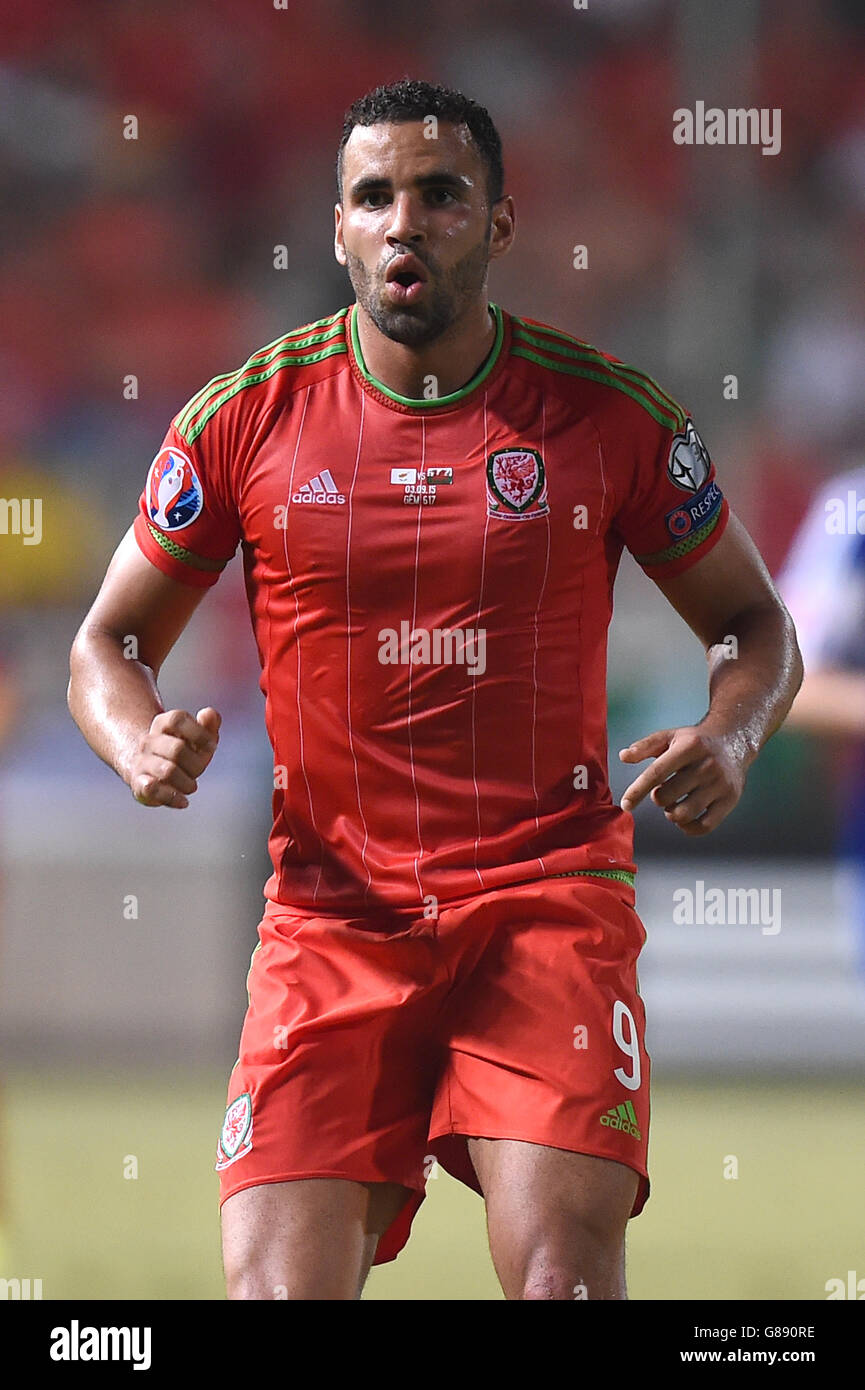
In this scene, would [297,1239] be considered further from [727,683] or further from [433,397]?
[433,397]

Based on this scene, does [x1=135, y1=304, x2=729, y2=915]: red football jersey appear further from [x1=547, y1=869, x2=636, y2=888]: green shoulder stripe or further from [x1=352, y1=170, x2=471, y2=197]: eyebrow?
[x1=352, y1=170, x2=471, y2=197]: eyebrow

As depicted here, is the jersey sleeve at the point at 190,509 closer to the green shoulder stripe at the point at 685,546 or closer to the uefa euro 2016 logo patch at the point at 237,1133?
the green shoulder stripe at the point at 685,546

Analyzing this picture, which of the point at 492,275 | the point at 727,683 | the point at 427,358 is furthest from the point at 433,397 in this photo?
the point at 492,275

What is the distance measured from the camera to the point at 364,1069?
6.61 ft

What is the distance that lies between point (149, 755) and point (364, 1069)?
447 millimetres

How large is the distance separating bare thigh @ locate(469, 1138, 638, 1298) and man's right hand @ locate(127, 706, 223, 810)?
54 cm

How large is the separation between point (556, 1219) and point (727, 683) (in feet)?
2.30

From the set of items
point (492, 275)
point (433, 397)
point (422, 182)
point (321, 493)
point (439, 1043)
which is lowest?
point (439, 1043)

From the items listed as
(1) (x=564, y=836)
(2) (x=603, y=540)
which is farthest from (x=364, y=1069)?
(2) (x=603, y=540)

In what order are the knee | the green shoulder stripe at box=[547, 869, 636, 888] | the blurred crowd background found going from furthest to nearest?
the blurred crowd background → the green shoulder stripe at box=[547, 869, 636, 888] → the knee

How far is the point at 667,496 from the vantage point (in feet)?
7.20

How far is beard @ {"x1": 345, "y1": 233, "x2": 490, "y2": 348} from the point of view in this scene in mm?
2123

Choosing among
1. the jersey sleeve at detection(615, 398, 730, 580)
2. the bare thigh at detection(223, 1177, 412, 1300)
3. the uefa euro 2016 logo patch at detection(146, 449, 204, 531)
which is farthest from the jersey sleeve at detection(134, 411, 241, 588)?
the bare thigh at detection(223, 1177, 412, 1300)
